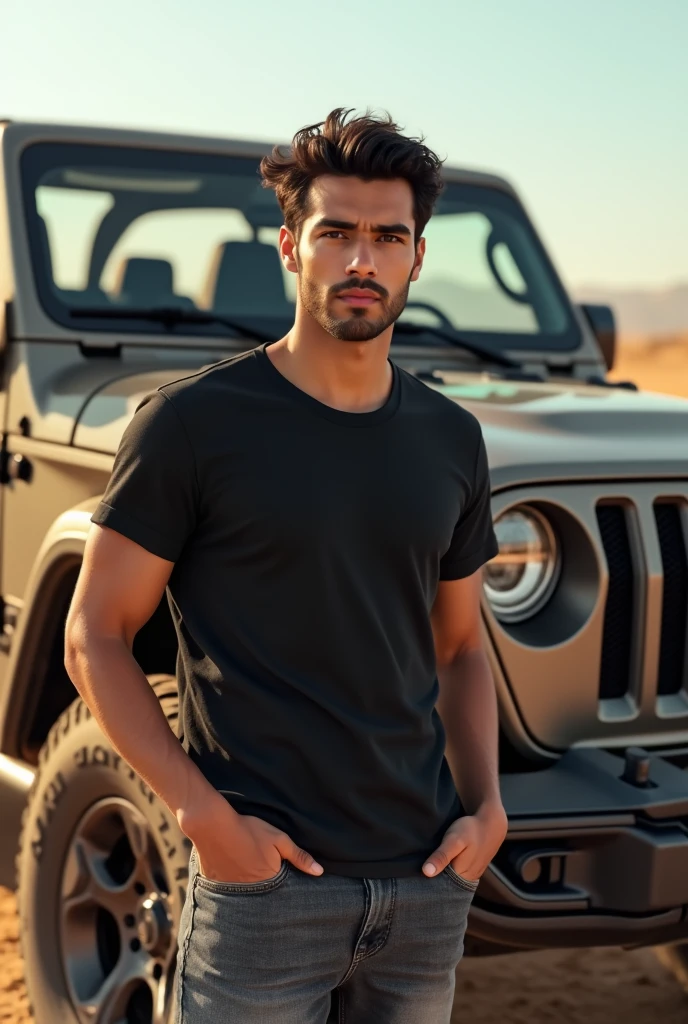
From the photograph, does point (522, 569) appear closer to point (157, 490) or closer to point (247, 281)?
point (157, 490)

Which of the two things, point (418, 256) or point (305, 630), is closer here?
point (305, 630)

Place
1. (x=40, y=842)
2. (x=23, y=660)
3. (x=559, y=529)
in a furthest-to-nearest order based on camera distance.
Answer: (x=23, y=660), (x=40, y=842), (x=559, y=529)

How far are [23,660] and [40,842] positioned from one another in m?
0.42

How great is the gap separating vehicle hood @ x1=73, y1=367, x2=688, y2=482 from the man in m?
0.80

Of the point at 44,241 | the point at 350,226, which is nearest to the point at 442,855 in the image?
the point at 350,226

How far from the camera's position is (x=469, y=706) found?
6.97ft

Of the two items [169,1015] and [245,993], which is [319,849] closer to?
[245,993]

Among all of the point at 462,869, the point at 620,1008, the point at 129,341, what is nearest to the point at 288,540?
the point at 462,869

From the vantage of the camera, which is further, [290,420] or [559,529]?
[559,529]

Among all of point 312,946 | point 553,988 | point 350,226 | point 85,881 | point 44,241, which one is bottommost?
point 553,988

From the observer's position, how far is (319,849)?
1.80 m

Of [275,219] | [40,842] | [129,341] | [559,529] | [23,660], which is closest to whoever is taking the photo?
[559,529]

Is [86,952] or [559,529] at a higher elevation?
[559,529]

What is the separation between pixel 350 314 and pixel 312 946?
79 cm
